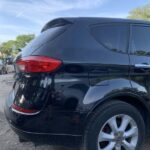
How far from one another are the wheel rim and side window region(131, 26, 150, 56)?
0.87 metres

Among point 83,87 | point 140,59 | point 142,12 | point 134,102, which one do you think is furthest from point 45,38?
point 142,12

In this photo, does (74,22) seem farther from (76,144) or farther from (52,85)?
(76,144)

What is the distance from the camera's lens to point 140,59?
4172mm

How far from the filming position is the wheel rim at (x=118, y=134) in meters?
3.88

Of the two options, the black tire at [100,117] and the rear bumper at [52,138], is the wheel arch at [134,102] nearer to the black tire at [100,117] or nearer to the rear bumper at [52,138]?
the black tire at [100,117]

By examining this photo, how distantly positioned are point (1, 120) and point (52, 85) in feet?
10.0

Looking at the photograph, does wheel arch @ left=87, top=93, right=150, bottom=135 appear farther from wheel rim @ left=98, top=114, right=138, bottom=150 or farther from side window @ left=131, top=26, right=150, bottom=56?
side window @ left=131, top=26, right=150, bottom=56

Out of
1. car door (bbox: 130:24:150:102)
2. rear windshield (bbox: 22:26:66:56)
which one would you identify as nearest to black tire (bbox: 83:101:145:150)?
car door (bbox: 130:24:150:102)

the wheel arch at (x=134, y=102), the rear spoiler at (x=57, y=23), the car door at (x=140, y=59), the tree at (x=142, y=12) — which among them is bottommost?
the wheel arch at (x=134, y=102)

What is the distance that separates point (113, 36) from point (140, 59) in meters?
0.45

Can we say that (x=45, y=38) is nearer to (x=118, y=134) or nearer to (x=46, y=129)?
(x=46, y=129)

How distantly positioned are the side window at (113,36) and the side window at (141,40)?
12 centimetres

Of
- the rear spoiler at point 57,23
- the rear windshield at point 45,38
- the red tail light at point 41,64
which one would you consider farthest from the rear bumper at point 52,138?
the rear spoiler at point 57,23

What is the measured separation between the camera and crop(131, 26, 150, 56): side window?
14.0ft
